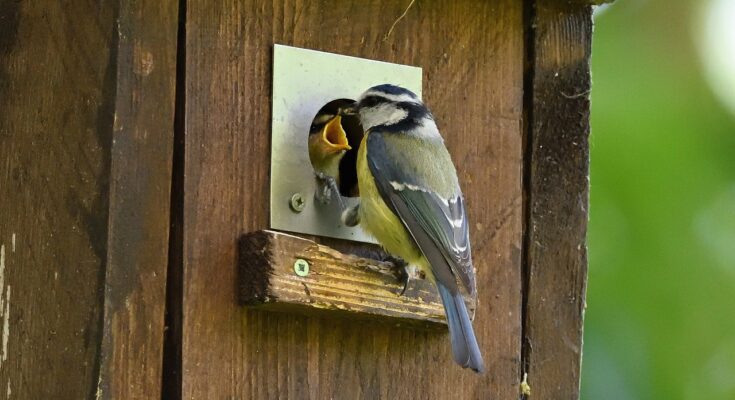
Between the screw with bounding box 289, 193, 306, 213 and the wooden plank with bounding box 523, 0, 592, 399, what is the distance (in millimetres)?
697

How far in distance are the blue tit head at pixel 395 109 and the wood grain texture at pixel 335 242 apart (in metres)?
0.07

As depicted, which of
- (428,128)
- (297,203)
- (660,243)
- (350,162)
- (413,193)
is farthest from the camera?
(660,243)

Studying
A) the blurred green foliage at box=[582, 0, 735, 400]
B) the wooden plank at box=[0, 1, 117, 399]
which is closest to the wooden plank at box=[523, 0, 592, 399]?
the blurred green foliage at box=[582, 0, 735, 400]

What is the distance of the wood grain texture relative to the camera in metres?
3.64

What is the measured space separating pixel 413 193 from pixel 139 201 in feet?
2.87

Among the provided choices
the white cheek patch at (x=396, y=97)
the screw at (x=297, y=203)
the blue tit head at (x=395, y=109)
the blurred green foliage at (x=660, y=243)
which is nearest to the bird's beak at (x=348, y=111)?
the blue tit head at (x=395, y=109)

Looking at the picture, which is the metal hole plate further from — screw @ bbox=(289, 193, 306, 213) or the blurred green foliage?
the blurred green foliage

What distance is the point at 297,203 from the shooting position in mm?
3820

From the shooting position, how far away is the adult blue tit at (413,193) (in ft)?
12.6

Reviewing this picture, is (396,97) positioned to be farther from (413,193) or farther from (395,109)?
(413,193)

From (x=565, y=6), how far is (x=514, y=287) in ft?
2.68

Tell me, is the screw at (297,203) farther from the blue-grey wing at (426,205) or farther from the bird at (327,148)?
the blue-grey wing at (426,205)

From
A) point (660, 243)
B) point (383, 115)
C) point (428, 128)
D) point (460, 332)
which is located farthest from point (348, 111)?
point (660, 243)

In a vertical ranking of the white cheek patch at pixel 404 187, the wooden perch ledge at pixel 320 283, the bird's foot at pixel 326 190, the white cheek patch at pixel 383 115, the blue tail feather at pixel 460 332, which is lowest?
the blue tail feather at pixel 460 332
